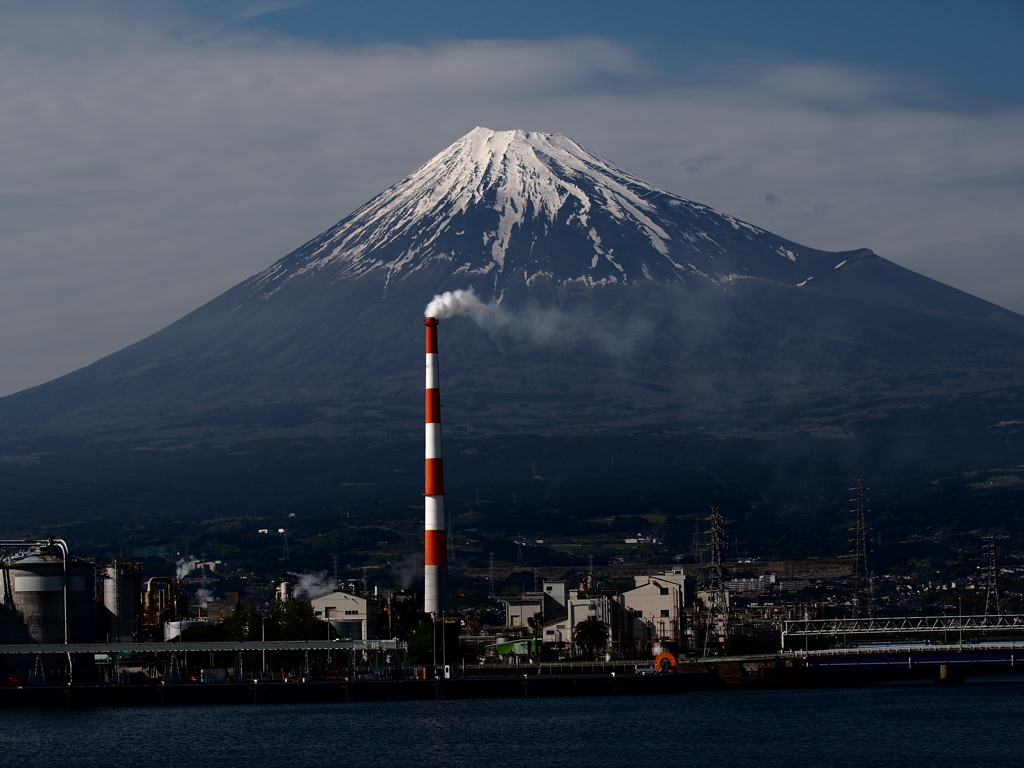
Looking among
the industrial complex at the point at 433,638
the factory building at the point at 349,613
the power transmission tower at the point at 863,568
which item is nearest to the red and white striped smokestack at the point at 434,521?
the industrial complex at the point at 433,638

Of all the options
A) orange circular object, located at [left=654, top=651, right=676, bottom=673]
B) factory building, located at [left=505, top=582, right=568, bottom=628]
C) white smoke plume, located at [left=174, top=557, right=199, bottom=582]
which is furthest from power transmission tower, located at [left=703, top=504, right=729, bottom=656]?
white smoke plume, located at [left=174, top=557, right=199, bottom=582]

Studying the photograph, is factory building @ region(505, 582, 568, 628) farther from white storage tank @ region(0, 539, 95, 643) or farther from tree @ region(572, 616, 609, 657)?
white storage tank @ region(0, 539, 95, 643)

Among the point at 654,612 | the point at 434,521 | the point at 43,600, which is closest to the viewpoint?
the point at 43,600

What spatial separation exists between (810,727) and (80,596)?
42.2 metres

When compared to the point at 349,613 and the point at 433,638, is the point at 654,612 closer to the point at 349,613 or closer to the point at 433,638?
the point at 433,638

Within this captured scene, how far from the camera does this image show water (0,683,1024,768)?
6106 cm

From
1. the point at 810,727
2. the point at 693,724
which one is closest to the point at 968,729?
the point at 810,727

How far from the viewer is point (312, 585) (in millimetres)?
158625

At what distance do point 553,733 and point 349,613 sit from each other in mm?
46861

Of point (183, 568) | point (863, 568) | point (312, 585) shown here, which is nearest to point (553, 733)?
point (863, 568)

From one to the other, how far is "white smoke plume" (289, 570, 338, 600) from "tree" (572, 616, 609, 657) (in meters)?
48.4

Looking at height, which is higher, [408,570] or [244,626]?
[408,570]

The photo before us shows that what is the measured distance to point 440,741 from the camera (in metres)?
66.4

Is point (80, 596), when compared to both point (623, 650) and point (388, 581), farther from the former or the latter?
point (388, 581)
